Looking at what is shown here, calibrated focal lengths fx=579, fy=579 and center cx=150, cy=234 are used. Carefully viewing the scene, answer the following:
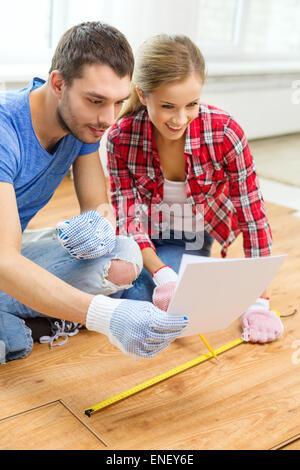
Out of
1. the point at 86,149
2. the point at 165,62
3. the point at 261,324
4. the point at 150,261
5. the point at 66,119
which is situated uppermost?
the point at 165,62

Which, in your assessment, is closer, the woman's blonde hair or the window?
the woman's blonde hair

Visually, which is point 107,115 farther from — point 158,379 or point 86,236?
point 158,379

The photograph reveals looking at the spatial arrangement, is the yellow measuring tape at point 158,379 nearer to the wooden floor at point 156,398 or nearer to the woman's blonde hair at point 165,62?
the wooden floor at point 156,398

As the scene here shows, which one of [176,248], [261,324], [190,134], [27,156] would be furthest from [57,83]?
[261,324]

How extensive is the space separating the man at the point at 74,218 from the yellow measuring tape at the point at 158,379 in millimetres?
200

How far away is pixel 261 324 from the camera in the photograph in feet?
5.37

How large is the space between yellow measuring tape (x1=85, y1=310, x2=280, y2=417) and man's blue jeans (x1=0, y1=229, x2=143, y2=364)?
0.25m

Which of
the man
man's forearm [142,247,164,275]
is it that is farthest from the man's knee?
man's forearm [142,247,164,275]

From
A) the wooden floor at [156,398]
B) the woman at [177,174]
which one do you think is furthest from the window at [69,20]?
the wooden floor at [156,398]

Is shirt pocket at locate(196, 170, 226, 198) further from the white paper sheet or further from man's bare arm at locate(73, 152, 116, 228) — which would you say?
the white paper sheet

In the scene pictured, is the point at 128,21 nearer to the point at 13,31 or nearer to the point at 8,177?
the point at 13,31

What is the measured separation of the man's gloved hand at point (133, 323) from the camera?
3.64ft

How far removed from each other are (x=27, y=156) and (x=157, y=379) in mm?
622

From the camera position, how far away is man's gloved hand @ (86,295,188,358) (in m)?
1.11
